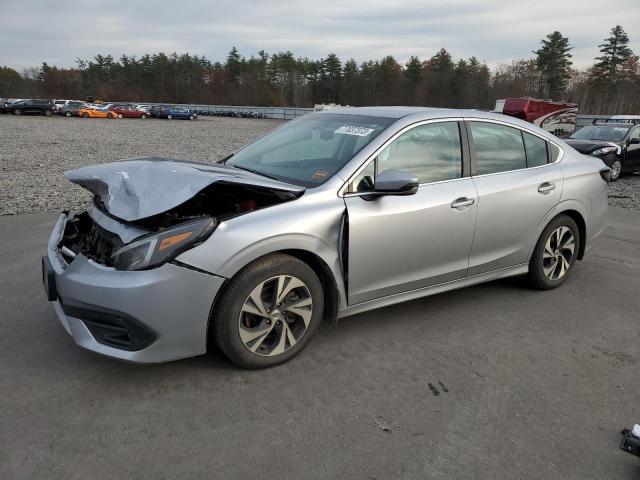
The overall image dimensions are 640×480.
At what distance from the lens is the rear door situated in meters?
4.00

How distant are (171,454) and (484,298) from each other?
10.1 ft

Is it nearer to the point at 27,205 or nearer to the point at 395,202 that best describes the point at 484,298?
the point at 395,202

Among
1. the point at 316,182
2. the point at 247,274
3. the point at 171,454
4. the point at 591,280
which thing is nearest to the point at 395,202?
the point at 316,182

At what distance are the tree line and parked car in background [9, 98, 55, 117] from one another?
166ft

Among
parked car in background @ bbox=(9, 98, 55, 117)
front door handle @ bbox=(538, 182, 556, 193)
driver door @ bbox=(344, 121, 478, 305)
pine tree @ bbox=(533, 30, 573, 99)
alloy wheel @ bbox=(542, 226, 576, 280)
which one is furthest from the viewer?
pine tree @ bbox=(533, 30, 573, 99)

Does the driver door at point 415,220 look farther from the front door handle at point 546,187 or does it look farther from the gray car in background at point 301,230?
the front door handle at point 546,187

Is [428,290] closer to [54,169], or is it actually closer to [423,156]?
[423,156]

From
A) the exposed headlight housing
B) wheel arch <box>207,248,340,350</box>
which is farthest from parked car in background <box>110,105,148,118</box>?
wheel arch <box>207,248,340,350</box>

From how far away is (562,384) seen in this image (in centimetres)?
315

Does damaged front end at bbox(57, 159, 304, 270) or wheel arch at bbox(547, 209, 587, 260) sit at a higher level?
damaged front end at bbox(57, 159, 304, 270)

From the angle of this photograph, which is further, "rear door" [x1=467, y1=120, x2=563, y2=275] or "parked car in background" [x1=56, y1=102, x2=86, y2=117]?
"parked car in background" [x1=56, y1=102, x2=86, y2=117]

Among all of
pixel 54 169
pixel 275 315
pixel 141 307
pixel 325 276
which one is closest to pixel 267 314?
pixel 275 315

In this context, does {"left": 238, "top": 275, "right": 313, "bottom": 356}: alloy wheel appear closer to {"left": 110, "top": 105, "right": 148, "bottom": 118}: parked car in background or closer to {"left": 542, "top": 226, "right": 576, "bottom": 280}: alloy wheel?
{"left": 542, "top": 226, "right": 576, "bottom": 280}: alloy wheel

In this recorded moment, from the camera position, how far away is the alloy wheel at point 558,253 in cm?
461
